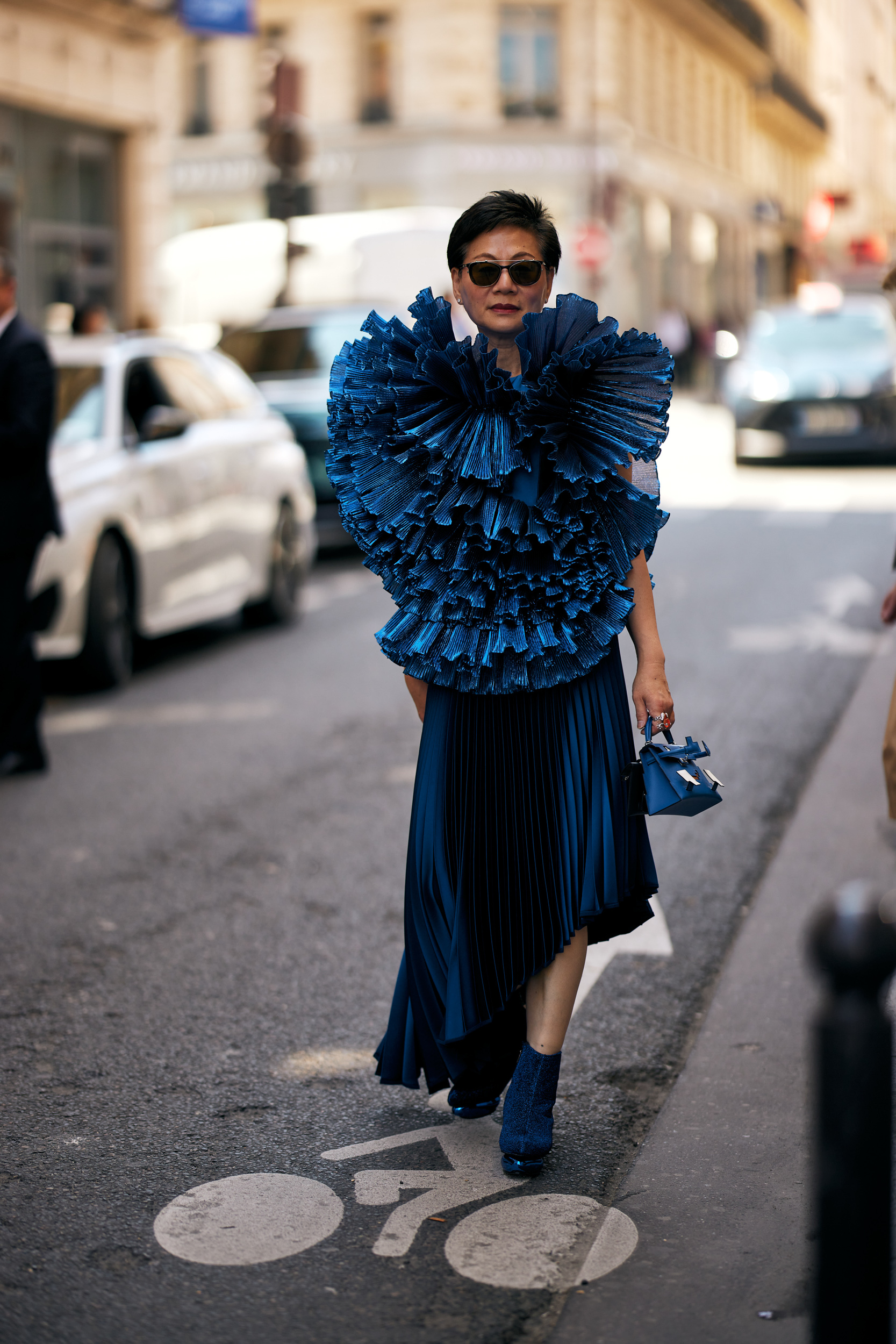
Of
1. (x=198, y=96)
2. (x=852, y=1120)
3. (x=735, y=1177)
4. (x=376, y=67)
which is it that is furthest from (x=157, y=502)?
(x=198, y=96)

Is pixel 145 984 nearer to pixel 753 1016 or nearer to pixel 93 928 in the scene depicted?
pixel 93 928

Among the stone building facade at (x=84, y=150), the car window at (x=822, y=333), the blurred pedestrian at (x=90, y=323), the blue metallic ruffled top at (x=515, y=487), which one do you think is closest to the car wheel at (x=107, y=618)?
the blue metallic ruffled top at (x=515, y=487)

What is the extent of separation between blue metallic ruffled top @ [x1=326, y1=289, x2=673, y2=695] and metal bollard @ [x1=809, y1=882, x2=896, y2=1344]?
147 centimetres

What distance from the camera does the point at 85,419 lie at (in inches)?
353

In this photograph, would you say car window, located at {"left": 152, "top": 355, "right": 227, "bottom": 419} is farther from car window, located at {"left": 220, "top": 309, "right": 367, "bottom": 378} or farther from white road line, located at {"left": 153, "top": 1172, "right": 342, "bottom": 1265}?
white road line, located at {"left": 153, "top": 1172, "right": 342, "bottom": 1265}

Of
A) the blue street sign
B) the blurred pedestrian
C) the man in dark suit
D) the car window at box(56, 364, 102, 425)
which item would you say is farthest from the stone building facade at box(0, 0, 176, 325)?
the man in dark suit

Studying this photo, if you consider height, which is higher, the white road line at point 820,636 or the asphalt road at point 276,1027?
the white road line at point 820,636

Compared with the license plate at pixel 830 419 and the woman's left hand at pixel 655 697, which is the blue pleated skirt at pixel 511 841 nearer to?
the woman's left hand at pixel 655 697

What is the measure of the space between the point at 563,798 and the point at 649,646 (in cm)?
33

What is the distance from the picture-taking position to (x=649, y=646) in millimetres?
3406

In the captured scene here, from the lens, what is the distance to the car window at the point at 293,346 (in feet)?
45.5

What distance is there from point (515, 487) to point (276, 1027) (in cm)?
156

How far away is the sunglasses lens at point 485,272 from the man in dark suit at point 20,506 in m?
3.76

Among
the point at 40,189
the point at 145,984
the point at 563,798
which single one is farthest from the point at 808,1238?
the point at 40,189
